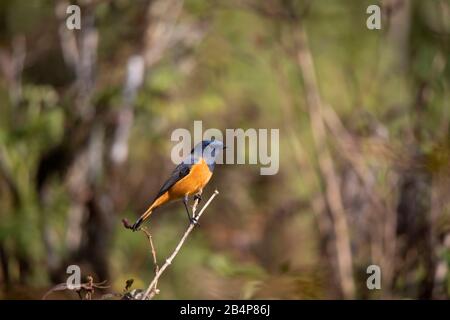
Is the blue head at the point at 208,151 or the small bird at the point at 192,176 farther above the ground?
the blue head at the point at 208,151

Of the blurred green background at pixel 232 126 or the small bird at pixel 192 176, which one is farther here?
the blurred green background at pixel 232 126

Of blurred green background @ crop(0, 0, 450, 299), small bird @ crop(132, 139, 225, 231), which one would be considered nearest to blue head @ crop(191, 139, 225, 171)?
small bird @ crop(132, 139, 225, 231)

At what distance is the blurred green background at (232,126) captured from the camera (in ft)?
19.3

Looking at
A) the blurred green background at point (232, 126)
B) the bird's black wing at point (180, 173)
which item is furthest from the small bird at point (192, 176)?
the blurred green background at point (232, 126)

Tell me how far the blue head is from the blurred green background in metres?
1.28

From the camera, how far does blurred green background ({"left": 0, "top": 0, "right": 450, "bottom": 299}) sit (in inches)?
232

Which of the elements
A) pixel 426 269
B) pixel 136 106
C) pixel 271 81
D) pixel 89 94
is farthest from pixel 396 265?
pixel 271 81

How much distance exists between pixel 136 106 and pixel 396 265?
2.66 m

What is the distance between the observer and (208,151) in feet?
11.5

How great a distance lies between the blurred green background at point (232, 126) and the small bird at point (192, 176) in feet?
4.12

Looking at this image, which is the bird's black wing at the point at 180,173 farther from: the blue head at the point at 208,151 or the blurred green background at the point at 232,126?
the blurred green background at the point at 232,126

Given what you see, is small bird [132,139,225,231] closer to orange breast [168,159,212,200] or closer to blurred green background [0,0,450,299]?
orange breast [168,159,212,200]

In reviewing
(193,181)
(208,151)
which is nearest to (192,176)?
(193,181)
